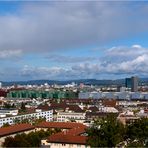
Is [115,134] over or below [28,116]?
over

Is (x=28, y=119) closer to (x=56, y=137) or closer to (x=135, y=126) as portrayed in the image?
(x=56, y=137)

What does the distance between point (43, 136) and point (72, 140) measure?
13.2ft

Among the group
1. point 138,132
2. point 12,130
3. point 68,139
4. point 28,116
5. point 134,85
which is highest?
point 134,85

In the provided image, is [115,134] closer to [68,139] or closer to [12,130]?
[68,139]

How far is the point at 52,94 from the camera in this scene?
232 ft

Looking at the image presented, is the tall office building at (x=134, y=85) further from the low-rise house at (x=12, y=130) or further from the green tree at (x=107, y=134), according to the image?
the green tree at (x=107, y=134)

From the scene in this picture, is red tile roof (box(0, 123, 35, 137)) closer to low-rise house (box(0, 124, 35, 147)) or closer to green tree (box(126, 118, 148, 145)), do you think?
low-rise house (box(0, 124, 35, 147))

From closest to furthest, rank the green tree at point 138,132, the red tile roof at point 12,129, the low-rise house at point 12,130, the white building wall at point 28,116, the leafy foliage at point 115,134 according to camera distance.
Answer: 1. the leafy foliage at point 115,134
2. the green tree at point 138,132
3. the low-rise house at point 12,130
4. the red tile roof at point 12,129
5. the white building wall at point 28,116

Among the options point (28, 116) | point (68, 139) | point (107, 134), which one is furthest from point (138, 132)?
point (28, 116)

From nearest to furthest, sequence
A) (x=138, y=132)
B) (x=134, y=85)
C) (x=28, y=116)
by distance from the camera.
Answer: (x=138, y=132) → (x=28, y=116) → (x=134, y=85)

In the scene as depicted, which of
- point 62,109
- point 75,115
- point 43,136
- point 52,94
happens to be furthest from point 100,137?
point 52,94

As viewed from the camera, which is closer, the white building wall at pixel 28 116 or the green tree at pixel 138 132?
the green tree at pixel 138 132

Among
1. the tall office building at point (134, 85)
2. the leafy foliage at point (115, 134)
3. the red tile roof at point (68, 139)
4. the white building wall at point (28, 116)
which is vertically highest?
the tall office building at point (134, 85)

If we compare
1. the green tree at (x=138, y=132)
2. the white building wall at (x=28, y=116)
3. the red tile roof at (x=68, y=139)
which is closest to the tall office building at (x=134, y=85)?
the white building wall at (x=28, y=116)
